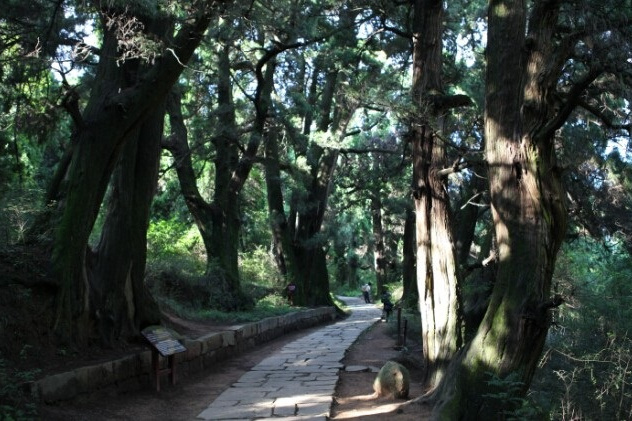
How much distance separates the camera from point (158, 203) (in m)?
28.6

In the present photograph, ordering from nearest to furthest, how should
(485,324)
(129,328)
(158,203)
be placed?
1. (485,324)
2. (129,328)
3. (158,203)

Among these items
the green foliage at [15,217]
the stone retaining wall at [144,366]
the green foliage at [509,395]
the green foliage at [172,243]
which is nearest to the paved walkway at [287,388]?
the stone retaining wall at [144,366]

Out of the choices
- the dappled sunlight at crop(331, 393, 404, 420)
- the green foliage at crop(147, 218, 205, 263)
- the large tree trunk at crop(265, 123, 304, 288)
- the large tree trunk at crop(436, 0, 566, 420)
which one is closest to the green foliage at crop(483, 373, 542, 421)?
the large tree trunk at crop(436, 0, 566, 420)

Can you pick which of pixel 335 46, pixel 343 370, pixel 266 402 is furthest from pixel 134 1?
pixel 335 46

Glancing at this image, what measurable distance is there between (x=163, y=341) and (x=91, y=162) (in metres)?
2.72

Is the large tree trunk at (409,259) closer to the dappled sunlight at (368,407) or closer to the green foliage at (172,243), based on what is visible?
the green foliage at (172,243)

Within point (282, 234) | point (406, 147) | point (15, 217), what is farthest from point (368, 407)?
point (282, 234)

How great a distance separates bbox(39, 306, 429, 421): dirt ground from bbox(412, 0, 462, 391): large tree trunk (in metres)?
0.96

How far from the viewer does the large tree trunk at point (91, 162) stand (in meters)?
7.91

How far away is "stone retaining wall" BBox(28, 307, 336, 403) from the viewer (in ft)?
21.2

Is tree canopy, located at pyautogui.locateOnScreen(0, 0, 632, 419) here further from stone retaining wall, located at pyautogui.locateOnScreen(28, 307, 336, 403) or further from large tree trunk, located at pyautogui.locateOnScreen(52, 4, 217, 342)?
stone retaining wall, located at pyautogui.locateOnScreen(28, 307, 336, 403)

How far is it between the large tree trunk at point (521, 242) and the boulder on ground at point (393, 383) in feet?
→ 5.68

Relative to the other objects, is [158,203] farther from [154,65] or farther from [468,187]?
[154,65]

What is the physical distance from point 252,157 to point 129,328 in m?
9.07
